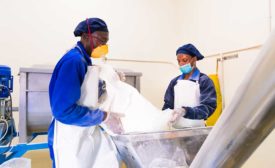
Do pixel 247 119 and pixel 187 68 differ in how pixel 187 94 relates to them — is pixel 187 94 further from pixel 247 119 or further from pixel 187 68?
pixel 247 119

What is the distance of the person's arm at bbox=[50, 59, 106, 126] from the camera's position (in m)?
0.87

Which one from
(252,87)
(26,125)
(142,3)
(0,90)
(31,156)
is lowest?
(31,156)

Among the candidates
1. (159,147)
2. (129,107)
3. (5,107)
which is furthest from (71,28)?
(159,147)

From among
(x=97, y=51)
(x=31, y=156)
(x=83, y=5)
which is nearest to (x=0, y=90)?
(x=97, y=51)

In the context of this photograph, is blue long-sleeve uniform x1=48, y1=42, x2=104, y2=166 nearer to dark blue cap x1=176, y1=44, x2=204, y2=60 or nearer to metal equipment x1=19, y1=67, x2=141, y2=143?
metal equipment x1=19, y1=67, x2=141, y2=143

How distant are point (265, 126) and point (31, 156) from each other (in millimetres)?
2387

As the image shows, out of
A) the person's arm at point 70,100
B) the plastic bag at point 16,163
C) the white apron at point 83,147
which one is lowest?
the plastic bag at point 16,163

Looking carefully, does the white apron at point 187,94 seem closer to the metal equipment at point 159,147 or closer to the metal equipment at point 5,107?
the metal equipment at point 159,147

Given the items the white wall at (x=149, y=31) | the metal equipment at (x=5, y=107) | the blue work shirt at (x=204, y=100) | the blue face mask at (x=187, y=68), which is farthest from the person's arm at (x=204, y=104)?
the metal equipment at (x=5, y=107)

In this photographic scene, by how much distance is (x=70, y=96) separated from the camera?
0.87 m

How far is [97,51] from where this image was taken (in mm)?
1100

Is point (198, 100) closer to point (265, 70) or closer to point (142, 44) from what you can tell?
point (265, 70)

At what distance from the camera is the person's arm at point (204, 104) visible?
4.41ft

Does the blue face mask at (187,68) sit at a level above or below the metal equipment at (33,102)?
above
